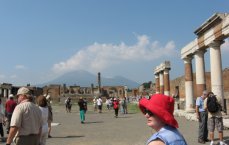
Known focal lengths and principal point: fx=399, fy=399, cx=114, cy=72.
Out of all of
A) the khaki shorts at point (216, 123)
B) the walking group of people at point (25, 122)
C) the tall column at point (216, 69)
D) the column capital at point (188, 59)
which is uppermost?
the column capital at point (188, 59)

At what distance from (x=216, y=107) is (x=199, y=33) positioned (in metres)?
10.2

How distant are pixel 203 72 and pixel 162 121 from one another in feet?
68.5

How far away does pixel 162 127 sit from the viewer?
312 cm

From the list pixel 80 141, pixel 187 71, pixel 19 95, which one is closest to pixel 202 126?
pixel 80 141

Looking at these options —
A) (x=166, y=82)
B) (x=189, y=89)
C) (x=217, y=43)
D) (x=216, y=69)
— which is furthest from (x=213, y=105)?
(x=166, y=82)

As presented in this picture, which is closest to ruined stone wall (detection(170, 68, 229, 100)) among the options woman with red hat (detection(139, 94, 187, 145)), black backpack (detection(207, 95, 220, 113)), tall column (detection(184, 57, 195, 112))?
tall column (detection(184, 57, 195, 112))

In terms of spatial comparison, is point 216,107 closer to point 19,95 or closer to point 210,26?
point 19,95

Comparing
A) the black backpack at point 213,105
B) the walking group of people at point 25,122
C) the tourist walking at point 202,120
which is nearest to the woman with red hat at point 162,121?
the walking group of people at point 25,122

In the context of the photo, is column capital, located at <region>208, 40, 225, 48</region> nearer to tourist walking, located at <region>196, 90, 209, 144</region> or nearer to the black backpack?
tourist walking, located at <region>196, 90, 209, 144</region>

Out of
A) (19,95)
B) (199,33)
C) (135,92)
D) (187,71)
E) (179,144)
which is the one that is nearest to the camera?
(179,144)

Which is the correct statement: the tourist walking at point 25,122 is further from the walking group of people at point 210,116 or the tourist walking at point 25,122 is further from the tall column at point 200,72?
the tall column at point 200,72

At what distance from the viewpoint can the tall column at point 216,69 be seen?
63.2ft

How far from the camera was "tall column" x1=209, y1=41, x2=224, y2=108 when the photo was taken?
19266 millimetres

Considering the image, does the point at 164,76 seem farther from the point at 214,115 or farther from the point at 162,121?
the point at 162,121
